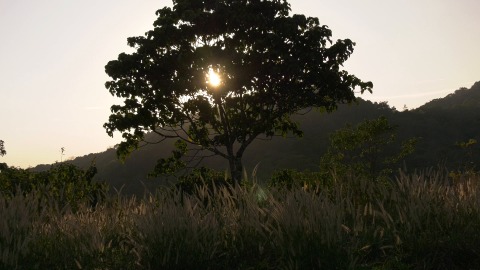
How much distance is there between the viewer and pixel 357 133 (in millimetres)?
30344

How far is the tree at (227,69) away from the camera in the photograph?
24062 mm

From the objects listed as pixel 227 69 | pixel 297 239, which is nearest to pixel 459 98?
pixel 227 69

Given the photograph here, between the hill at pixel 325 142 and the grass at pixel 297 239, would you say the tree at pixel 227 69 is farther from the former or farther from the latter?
the hill at pixel 325 142

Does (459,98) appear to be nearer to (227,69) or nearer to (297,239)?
(227,69)

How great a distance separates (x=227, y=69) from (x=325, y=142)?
74.9 m

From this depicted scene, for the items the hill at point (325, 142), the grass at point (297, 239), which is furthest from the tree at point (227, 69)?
the hill at point (325, 142)

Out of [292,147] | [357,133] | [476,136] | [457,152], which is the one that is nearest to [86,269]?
[357,133]

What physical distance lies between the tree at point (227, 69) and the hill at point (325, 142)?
59.2 meters

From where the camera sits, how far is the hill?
89.6 meters

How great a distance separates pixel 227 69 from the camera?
78.0 ft

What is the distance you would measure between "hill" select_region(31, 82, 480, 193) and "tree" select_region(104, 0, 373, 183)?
194 feet

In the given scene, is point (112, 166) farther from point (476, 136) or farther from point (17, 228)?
point (17, 228)

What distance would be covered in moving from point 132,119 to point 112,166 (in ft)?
298

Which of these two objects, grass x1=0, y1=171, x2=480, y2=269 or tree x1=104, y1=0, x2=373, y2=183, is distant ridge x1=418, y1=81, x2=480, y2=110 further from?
grass x1=0, y1=171, x2=480, y2=269
